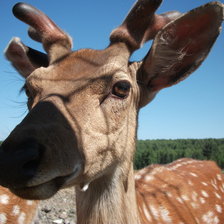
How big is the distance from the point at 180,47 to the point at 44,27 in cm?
150

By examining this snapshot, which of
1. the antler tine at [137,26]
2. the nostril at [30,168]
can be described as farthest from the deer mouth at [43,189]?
the antler tine at [137,26]

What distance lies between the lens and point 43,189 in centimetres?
173

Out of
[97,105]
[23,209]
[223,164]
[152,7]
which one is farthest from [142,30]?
[223,164]

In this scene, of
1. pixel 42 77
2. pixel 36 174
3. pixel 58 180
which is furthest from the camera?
pixel 42 77

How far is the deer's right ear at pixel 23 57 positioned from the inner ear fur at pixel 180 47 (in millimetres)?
1203

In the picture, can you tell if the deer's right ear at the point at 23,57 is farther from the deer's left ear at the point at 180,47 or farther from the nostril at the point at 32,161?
the nostril at the point at 32,161

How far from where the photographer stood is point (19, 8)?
10.3ft

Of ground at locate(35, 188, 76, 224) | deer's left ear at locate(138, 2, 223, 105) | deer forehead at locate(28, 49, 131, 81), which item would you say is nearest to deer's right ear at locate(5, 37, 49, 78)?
deer forehead at locate(28, 49, 131, 81)

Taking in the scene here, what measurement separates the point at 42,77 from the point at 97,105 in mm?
542

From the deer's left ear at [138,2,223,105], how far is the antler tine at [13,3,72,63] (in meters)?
0.92

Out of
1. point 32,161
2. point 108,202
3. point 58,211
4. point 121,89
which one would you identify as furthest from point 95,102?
point 58,211

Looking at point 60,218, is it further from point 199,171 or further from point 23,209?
point 199,171

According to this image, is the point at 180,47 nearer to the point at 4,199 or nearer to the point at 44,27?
the point at 44,27

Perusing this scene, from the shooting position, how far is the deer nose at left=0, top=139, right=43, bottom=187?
155cm
